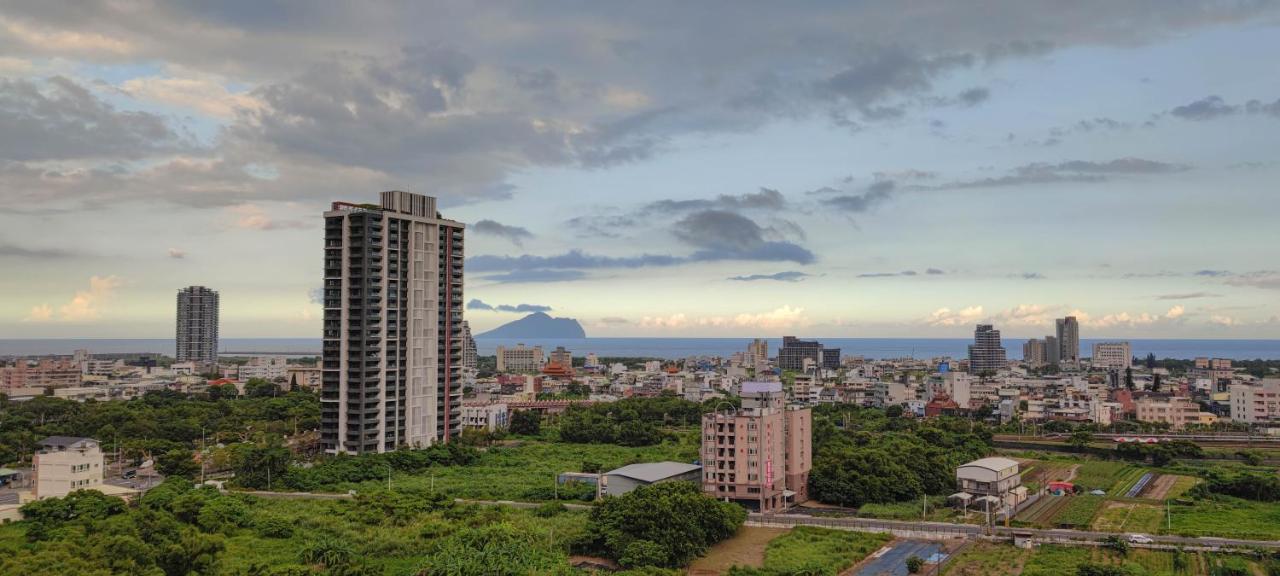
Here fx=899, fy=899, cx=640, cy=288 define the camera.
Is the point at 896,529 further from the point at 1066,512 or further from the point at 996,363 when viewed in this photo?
the point at 996,363

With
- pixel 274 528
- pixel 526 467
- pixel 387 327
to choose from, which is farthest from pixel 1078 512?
pixel 387 327

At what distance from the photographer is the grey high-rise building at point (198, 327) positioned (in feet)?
521

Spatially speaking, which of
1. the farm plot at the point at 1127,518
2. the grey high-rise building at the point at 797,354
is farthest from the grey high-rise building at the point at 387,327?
the grey high-rise building at the point at 797,354

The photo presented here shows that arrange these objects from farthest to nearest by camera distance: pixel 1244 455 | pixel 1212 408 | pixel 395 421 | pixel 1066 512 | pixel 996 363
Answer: pixel 996 363
pixel 1212 408
pixel 1244 455
pixel 395 421
pixel 1066 512

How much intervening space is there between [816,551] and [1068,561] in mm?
9074

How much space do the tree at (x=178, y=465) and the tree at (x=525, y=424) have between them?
2758cm

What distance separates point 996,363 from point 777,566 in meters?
148

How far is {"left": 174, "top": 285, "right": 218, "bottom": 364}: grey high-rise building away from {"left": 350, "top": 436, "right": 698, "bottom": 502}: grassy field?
115064 millimetres

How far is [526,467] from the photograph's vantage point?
5453cm

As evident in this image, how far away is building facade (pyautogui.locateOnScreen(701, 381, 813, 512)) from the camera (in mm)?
42875

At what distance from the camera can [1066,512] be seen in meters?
42.8

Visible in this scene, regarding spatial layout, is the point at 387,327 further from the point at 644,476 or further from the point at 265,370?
the point at 265,370

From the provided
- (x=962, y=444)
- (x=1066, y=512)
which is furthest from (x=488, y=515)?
(x=962, y=444)

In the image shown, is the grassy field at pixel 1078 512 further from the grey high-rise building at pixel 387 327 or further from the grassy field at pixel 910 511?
the grey high-rise building at pixel 387 327
